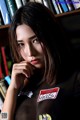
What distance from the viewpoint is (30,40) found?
1.32m

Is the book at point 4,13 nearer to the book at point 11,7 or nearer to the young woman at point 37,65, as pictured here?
the book at point 11,7

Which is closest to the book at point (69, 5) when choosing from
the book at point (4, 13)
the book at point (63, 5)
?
the book at point (63, 5)

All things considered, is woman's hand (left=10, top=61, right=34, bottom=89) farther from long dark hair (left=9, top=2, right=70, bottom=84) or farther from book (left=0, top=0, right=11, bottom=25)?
book (left=0, top=0, right=11, bottom=25)

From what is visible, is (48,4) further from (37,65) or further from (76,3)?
(37,65)

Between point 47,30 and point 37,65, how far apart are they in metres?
0.19

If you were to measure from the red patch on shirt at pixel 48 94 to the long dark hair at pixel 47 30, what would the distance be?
0.05m

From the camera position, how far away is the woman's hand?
136 cm

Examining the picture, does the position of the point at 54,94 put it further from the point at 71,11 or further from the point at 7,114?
the point at 71,11

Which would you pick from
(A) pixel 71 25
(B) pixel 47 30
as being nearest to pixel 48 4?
(A) pixel 71 25

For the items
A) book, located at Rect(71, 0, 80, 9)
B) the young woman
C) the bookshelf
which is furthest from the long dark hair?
book, located at Rect(71, 0, 80, 9)

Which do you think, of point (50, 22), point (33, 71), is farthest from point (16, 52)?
point (50, 22)

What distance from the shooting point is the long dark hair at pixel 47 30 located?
51.2 inches

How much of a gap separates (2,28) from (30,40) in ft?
1.18

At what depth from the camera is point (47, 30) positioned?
1312 mm
